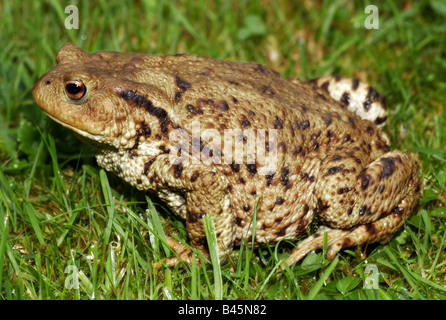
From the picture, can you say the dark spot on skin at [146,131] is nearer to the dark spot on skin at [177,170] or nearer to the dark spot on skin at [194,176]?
the dark spot on skin at [177,170]

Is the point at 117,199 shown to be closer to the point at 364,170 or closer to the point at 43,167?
the point at 43,167

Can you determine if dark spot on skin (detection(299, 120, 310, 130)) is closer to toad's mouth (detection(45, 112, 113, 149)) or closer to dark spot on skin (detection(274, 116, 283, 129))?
dark spot on skin (detection(274, 116, 283, 129))

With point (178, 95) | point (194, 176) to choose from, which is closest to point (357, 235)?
point (194, 176)

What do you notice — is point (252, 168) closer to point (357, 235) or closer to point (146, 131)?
point (146, 131)

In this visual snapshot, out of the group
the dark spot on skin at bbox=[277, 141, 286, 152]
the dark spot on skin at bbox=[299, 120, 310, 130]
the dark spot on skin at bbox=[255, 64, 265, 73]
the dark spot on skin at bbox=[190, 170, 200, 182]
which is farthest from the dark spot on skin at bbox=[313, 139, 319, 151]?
the dark spot on skin at bbox=[190, 170, 200, 182]

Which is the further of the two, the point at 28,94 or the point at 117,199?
the point at 28,94
